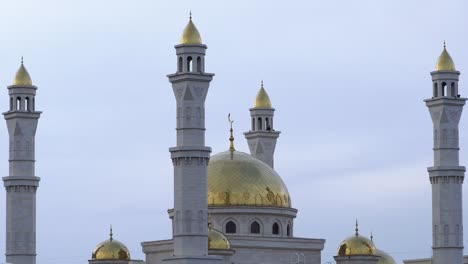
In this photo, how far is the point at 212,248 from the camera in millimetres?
76750

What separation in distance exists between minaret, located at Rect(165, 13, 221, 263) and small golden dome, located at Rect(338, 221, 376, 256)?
357 inches

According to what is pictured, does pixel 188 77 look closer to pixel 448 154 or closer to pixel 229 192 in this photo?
pixel 229 192

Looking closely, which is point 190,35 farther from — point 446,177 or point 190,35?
point 446,177

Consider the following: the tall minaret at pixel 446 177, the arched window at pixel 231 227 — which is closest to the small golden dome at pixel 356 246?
the tall minaret at pixel 446 177

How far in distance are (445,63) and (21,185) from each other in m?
21.9

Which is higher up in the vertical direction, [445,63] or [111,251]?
[445,63]

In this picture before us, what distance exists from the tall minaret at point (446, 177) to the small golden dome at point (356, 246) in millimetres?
3340

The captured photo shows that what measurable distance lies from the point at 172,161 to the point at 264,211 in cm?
823

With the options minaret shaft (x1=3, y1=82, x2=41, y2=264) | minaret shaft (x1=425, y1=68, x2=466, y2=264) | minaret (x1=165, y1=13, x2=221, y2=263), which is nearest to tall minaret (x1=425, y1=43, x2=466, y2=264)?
minaret shaft (x1=425, y1=68, x2=466, y2=264)

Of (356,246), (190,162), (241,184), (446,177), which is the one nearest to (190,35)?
(190,162)

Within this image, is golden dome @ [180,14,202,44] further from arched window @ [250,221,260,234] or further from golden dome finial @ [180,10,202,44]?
arched window @ [250,221,260,234]

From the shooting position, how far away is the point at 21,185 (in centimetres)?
8250

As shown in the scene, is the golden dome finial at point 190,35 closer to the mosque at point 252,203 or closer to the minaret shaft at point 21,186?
the mosque at point 252,203

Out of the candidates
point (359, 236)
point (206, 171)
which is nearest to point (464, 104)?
point (359, 236)
